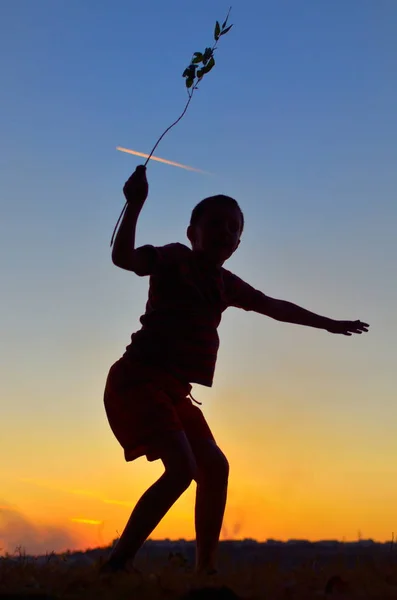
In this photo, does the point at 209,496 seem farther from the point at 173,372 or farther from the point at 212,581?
the point at 212,581

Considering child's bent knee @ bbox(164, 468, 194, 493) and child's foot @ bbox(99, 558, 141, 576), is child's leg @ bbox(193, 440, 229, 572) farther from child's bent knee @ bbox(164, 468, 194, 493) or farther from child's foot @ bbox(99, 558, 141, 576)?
child's foot @ bbox(99, 558, 141, 576)

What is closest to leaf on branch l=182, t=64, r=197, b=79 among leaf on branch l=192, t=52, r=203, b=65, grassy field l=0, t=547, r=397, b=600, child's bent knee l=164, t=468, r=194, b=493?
leaf on branch l=192, t=52, r=203, b=65

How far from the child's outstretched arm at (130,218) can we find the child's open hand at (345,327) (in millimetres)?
2071

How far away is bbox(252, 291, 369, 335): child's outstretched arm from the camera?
6.73m

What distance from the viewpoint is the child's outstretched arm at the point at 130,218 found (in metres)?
5.51

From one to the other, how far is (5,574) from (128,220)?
7.84ft

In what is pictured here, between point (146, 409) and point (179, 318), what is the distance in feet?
2.41

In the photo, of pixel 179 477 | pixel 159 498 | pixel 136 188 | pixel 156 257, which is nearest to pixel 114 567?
pixel 159 498

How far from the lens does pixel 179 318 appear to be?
5.83 m

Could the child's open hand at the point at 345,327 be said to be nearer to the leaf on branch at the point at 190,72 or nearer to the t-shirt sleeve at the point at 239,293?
the t-shirt sleeve at the point at 239,293

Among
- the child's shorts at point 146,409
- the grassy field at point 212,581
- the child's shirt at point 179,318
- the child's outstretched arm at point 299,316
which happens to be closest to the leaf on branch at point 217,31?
the child's shirt at point 179,318

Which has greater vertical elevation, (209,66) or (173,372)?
(209,66)

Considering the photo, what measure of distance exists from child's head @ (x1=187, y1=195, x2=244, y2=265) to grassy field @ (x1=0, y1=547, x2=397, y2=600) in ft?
7.72

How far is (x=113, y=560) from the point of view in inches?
196
